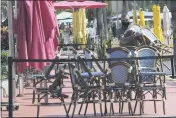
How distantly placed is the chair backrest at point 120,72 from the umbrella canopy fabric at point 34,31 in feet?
4.05

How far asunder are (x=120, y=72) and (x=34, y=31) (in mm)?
1772

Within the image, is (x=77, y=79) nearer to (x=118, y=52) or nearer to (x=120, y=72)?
(x=120, y=72)

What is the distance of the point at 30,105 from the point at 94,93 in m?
2.04

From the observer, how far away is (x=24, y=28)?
8977mm

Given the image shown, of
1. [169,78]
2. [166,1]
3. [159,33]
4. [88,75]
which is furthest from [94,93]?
[166,1]

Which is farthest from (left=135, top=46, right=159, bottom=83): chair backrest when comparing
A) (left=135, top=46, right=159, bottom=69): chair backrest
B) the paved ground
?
the paved ground

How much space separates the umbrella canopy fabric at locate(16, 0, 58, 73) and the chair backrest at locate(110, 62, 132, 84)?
1.23 meters

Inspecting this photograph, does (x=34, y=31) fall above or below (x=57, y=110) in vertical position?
above

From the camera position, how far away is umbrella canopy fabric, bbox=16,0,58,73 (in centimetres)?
886

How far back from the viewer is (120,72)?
9.12 m

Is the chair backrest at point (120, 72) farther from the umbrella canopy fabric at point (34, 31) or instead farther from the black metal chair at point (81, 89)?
the umbrella canopy fabric at point (34, 31)

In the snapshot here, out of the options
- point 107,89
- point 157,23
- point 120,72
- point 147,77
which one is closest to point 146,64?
point 147,77

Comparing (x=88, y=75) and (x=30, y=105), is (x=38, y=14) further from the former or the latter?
(x=30, y=105)

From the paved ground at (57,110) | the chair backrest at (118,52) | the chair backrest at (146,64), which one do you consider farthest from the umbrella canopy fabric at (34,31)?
the chair backrest at (146,64)
